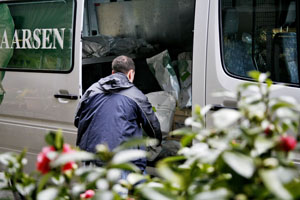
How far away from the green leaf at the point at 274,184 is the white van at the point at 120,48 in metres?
2.18

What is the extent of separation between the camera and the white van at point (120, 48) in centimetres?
317

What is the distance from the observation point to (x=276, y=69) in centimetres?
314

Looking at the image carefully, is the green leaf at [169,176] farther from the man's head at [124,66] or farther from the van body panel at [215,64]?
the man's head at [124,66]

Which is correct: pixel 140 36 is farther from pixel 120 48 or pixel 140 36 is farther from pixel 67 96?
pixel 67 96

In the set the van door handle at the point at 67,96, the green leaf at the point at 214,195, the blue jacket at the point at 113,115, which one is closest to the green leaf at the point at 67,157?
the green leaf at the point at 214,195

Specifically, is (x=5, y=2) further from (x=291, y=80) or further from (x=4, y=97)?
(x=291, y=80)

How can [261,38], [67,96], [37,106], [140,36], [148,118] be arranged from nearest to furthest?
[261,38] < [148,118] < [67,96] < [37,106] < [140,36]

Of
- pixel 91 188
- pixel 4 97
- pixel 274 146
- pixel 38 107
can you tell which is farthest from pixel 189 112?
pixel 274 146

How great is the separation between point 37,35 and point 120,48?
1177mm

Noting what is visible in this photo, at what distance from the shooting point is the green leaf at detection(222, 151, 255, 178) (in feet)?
3.11

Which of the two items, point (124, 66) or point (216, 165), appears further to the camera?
point (124, 66)

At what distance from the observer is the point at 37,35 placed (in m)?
4.19

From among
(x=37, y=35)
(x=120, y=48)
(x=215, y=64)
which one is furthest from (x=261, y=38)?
(x=120, y=48)

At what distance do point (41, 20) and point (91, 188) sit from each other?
306 centimetres
